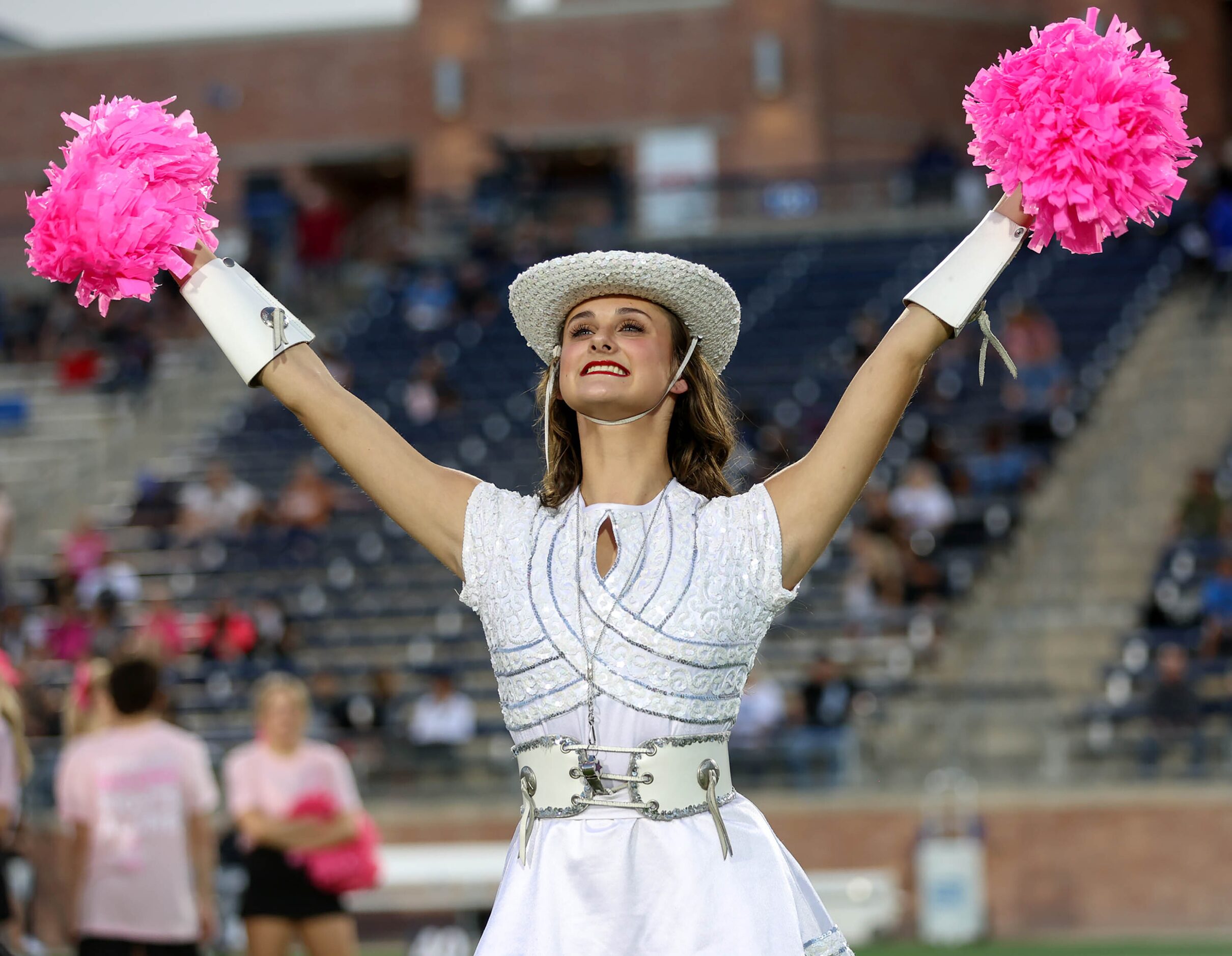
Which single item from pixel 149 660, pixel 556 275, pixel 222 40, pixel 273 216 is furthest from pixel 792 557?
pixel 222 40

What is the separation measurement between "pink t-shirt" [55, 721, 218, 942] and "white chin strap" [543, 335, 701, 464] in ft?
12.1

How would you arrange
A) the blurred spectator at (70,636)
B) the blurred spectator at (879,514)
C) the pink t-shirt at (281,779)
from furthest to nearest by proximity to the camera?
the blurred spectator at (70,636), the blurred spectator at (879,514), the pink t-shirt at (281,779)

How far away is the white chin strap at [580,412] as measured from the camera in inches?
124

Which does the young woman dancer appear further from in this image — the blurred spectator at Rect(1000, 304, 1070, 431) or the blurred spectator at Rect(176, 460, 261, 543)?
the blurred spectator at Rect(176, 460, 261, 543)

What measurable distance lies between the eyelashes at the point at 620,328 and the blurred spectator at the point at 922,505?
34.4 feet

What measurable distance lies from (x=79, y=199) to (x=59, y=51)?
2387cm

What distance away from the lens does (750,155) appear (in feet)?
75.6

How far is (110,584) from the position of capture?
48.6 feet

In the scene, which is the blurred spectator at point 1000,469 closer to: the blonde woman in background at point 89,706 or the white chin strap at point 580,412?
the blonde woman in background at point 89,706

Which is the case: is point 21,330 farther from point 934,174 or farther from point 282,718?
point 282,718

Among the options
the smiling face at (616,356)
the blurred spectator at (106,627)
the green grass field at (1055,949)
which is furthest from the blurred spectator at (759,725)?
the smiling face at (616,356)

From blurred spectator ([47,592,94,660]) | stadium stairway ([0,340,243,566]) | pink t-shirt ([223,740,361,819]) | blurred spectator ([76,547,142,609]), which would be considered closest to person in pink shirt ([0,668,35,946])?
pink t-shirt ([223,740,361,819])

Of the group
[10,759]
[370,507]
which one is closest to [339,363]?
[370,507]

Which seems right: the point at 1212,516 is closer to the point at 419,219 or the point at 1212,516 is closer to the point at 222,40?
the point at 419,219
